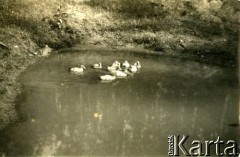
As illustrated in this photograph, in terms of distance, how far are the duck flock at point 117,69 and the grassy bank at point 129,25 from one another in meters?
1.04

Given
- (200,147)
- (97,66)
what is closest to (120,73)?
(97,66)

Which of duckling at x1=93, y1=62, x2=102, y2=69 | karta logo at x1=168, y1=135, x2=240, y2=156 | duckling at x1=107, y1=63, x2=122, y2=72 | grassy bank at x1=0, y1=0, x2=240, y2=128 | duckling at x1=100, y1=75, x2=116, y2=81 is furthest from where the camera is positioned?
grassy bank at x1=0, y1=0, x2=240, y2=128

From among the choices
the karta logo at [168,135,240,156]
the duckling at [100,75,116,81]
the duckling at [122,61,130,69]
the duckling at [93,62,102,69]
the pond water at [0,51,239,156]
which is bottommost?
the karta logo at [168,135,240,156]

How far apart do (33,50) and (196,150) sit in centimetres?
453

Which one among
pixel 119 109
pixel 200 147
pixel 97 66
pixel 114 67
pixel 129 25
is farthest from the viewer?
pixel 129 25

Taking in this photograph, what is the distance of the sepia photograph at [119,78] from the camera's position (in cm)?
574

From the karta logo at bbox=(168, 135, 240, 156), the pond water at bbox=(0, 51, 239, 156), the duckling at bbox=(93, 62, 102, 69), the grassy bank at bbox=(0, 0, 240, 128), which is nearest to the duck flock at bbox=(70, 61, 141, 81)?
the duckling at bbox=(93, 62, 102, 69)

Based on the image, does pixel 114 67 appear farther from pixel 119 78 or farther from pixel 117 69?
pixel 119 78

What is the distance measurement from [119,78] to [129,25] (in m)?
1.92

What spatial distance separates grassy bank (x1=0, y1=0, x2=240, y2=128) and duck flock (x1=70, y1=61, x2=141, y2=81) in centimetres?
104

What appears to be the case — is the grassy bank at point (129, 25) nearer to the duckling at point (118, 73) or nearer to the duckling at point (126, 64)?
the duckling at point (126, 64)

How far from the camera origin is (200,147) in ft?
18.5

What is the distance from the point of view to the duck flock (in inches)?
288

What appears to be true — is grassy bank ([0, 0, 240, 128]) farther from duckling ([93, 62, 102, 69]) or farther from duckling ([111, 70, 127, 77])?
duckling ([111, 70, 127, 77])
